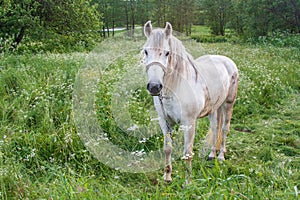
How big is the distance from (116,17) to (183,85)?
69.2ft

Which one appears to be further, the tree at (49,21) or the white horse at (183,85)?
the tree at (49,21)

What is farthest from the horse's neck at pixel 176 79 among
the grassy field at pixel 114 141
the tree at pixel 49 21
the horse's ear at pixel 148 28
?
the tree at pixel 49 21

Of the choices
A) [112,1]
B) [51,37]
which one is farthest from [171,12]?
[51,37]

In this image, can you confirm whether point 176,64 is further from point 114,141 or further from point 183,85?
point 114,141

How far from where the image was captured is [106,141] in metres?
3.51

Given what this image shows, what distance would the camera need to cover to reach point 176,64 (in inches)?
108

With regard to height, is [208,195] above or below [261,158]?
above

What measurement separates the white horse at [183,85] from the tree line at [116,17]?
186 centimetres

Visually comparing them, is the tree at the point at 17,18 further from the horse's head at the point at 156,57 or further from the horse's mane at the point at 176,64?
the horse's head at the point at 156,57

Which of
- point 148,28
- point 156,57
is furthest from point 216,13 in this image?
point 156,57

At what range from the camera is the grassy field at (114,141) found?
7.58 ft

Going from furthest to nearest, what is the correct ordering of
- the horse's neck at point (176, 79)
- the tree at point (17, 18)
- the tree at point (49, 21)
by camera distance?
the tree at point (49, 21) → the tree at point (17, 18) → the horse's neck at point (176, 79)

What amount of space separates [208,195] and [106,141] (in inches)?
70.5

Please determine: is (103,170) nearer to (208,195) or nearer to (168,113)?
(168,113)
